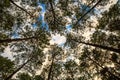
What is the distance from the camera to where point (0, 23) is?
15.5 metres

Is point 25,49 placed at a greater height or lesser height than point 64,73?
greater

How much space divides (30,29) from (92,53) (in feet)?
24.9

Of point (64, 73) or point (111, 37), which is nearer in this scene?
point (111, 37)

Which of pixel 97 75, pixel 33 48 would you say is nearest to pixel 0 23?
pixel 33 48

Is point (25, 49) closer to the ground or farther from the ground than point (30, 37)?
closer to the ground

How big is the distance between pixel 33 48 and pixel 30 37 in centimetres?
204

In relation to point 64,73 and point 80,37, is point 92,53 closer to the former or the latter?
point 80,37

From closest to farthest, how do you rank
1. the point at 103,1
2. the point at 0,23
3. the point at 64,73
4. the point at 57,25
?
the point at 0,23 → the point at 103,1 → the point at 57,25 → the point at 64,73

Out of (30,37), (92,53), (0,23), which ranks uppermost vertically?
(0,23)

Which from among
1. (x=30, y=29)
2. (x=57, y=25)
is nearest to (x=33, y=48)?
(x=30, y=29)

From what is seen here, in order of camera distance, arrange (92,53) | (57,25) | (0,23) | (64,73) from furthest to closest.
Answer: (64,73) → (92,53) → (57,25) → (0,23)

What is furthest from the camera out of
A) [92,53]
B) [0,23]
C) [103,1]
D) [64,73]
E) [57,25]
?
[64,73]

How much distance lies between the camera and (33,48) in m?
19.4

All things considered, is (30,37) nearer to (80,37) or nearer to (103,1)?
(80,37)
